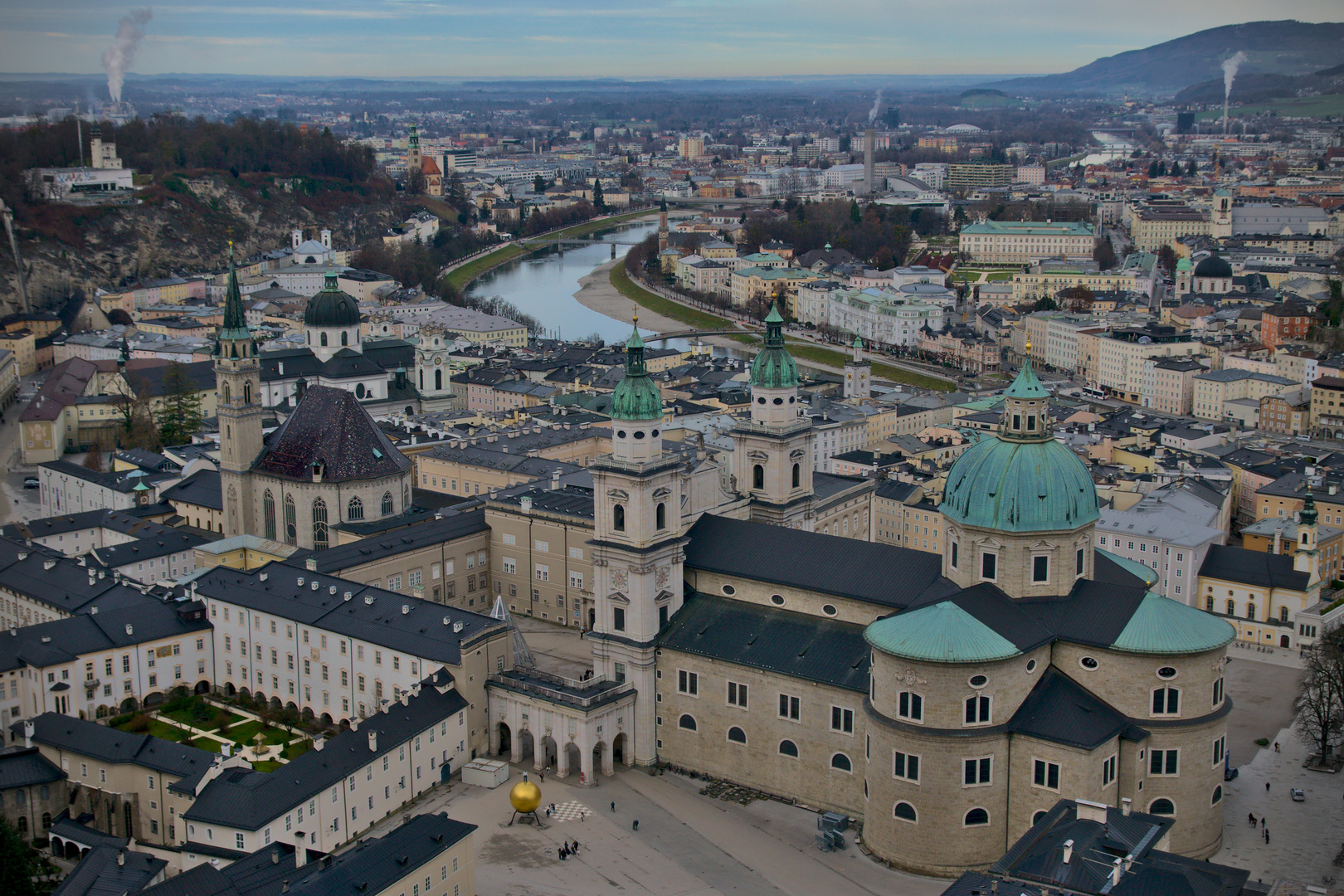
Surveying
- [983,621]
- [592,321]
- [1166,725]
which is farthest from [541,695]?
[592,321]

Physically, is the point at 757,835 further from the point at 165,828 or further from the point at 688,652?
the point at 165,828

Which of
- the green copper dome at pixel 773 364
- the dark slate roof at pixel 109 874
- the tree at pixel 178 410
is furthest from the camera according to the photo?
the tree at pixel 178 410

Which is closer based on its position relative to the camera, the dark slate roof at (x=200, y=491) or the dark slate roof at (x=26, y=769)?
the dark slate roof at (x=26, y=769)

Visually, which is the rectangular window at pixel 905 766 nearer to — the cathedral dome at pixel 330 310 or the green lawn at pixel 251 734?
the green lawn at pixel 251 734

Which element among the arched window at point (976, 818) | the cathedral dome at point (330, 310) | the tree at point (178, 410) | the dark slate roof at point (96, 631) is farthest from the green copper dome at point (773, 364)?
the tree at point (178, 410)

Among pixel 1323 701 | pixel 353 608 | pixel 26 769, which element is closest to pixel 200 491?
pixel 353 608

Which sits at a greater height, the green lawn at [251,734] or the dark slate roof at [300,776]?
the dark slate roof at [300,776]

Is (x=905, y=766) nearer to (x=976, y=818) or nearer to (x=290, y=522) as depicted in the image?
(x=976, y=818)
